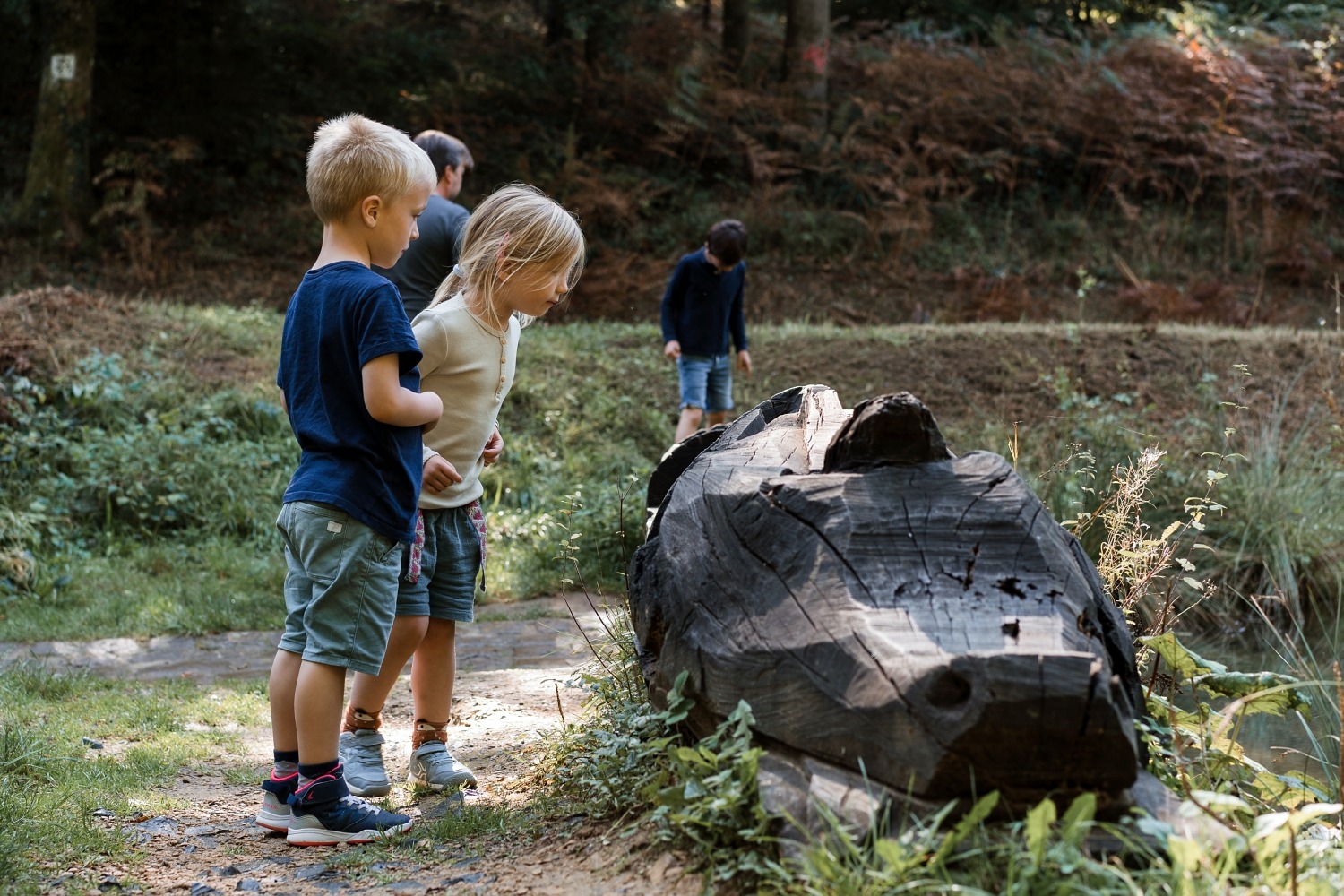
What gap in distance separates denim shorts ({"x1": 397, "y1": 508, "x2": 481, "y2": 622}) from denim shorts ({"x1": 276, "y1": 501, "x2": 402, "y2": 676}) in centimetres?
37

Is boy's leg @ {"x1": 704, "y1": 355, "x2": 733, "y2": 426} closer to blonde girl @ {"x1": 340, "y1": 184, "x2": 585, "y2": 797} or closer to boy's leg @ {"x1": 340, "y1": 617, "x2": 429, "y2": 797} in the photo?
blonde girl @ {"x1": 340, "y1": 184, "x2": 585, "y2": 797}

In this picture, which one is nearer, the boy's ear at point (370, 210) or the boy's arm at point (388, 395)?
the boy's arm at point (388, 395)

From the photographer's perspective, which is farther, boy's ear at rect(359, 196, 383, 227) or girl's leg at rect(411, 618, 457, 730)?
girl's leg at rect(411, 618, 457, 730)

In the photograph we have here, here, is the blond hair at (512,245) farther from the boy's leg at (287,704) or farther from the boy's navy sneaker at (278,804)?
the boy's navy sneaker at (278,804)

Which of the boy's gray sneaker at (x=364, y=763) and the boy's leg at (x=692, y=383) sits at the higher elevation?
the boy's leg at (x=692, y=383)

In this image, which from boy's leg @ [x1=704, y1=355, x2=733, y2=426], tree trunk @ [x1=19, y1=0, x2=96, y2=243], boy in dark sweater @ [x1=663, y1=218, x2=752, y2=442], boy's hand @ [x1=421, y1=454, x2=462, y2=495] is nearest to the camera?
boy's hand @ [x1=421, y1=454, x2=462, y2=495]

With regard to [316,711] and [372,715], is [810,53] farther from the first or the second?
[316,711]

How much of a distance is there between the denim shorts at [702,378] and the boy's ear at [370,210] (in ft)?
16.1

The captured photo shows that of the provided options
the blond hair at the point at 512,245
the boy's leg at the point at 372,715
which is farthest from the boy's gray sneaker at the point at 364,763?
the blond hair at the point at 512,245

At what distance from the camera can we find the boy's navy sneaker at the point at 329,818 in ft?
10.5

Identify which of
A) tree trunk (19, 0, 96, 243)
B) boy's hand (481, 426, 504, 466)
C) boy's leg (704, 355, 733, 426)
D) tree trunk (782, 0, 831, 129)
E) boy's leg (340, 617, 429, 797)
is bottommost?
boy's leg (340, 617, 429, 797)

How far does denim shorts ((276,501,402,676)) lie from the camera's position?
3.16m

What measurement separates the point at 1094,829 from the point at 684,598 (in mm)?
1147

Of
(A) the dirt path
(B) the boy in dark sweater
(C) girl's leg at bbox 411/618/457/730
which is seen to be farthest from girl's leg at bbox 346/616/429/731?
(B) the boy in dark sweater
